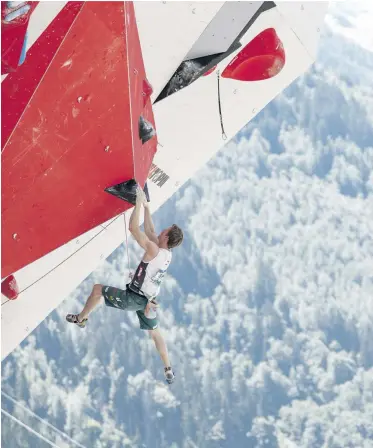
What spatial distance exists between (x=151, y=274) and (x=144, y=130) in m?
1.29

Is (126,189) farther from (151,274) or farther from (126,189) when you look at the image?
(151,274)

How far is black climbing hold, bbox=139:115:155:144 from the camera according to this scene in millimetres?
5455

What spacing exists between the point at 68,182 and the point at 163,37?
143 centimetres

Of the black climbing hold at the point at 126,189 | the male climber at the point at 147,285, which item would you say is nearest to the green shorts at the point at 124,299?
the male climber at the point at 147,285

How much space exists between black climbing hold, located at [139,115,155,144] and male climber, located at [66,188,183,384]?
385 mm

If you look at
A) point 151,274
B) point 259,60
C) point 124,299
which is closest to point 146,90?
point 259,60

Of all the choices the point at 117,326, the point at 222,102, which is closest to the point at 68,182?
the point at 222,102

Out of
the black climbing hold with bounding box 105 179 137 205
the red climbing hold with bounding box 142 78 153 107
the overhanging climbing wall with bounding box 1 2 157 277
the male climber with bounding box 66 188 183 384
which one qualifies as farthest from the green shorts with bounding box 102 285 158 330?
the red climbing hold with bounding box 142 78 153 107

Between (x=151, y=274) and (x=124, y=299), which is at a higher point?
(x=151, y=274)

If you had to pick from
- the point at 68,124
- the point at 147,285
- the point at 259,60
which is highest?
the point at 259,60

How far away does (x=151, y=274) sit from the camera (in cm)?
615

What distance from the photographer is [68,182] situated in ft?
17.3

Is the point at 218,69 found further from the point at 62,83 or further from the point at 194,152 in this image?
the point at 62,83

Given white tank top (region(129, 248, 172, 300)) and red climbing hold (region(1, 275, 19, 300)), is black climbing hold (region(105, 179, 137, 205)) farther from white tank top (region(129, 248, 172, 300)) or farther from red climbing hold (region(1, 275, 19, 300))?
Result: red climbing hold (region(1, 275, 19, 300))
